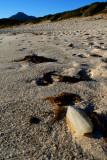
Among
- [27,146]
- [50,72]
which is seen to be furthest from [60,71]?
[27,146]

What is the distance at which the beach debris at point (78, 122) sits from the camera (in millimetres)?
957

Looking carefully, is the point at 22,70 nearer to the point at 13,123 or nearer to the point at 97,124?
the point at 13,123

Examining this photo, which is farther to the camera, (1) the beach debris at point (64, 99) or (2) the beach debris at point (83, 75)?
(2) the beach debris at point (83, 75)

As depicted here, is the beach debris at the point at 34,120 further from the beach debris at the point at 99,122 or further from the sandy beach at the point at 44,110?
the beach debris at the point at 99,122

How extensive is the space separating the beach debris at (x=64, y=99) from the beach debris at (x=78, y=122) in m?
0.23

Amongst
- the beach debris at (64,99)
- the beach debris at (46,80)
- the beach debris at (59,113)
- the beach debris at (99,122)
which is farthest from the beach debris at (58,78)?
the beach debris at (99,122)

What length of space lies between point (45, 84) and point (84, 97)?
50cm

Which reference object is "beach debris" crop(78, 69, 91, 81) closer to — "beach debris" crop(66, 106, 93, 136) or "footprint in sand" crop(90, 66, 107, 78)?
"footprint in sand" crop(90, 66, 107, 78)

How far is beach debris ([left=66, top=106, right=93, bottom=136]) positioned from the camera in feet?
3.14

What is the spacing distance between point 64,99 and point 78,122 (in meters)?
0.41

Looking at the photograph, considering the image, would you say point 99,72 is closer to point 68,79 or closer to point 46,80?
point 68,79

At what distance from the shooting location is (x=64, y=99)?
138 cm

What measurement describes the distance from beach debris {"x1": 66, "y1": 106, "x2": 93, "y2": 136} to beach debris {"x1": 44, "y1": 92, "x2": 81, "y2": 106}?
235 millimetres

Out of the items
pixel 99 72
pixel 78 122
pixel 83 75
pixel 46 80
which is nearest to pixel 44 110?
pixel 78 122
